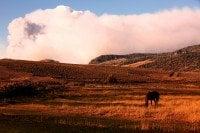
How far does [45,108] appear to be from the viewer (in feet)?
171

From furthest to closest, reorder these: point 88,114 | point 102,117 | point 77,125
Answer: point 88,114
point 102,117
point 77,125

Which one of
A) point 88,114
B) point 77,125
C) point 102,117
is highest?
point 88,114

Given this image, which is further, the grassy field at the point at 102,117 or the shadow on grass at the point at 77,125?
the grassy field at the point at 102,117

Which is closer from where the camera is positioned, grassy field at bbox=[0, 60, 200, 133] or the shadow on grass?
the shadow on grass

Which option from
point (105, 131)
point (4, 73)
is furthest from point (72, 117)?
point (4, 73)

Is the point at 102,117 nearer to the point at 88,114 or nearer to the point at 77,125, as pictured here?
the point at 88,114

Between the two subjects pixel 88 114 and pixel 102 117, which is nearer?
pixel 102 117

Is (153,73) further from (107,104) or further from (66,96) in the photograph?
(107,104)

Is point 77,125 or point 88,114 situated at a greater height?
point 88,114

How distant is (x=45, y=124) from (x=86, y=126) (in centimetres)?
286

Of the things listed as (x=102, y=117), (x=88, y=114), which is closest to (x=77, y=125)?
(x=102, y=117)

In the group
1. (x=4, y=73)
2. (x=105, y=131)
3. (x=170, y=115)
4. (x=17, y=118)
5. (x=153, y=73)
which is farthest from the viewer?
(x=153, y=73)

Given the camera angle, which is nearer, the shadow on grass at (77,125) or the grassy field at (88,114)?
the shadow on grass at (77,125)

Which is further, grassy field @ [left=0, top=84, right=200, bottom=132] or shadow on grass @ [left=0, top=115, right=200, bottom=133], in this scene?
grassy field @ [left=0, top=84, right=200, bottom=132]
